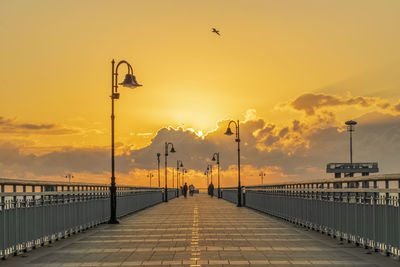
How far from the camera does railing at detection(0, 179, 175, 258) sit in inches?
532

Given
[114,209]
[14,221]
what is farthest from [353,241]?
[114,209]

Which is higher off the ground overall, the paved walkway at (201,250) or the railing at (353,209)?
the railing at (353,209)

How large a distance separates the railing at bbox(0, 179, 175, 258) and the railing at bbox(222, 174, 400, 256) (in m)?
7.43

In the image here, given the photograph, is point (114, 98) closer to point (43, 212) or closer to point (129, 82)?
point (129, 82)

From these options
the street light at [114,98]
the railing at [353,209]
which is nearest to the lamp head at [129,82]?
the street light at [114,98]

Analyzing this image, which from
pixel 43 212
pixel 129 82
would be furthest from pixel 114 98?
pixel 43 212

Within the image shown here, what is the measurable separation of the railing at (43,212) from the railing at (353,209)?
Answer: 743 centimetres

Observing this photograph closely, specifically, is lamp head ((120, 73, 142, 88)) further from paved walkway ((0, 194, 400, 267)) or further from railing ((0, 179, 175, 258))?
paved walkway ((0, 194, 400, 267))

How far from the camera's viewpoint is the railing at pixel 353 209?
43.2ft

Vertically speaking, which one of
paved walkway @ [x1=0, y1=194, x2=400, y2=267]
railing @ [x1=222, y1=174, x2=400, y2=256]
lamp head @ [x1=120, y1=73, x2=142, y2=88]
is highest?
lamp head @ [x1=120, y1=73, x2=142, y2=88]

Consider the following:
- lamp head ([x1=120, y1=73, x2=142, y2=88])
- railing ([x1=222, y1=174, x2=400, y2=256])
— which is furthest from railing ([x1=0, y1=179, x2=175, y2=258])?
railing ([x1=222, y1=174, x2=400, y2=256])

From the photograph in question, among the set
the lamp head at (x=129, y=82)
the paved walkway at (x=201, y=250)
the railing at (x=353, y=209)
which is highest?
the lamp head at (x=129, y=82)

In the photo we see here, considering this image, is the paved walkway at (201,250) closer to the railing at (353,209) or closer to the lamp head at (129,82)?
the railing at (353,209)

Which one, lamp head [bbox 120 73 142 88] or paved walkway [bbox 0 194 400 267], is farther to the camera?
lamp head [bbox 120 73 142 88]
